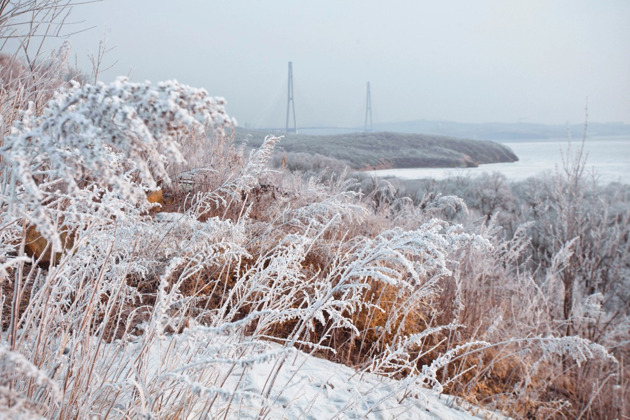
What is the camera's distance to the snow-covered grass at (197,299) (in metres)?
0.76

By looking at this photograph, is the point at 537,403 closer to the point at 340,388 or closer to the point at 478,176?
the point at 340,388

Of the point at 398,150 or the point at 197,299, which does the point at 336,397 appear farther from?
the point at 398,150

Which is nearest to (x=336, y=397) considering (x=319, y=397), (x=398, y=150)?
(x=319, y=397)

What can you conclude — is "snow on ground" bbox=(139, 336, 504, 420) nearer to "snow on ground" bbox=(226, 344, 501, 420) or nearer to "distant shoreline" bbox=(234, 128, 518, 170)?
"snow on ground" bbox=(226, 344, 501, 420)

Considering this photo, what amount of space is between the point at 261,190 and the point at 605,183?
14781mm

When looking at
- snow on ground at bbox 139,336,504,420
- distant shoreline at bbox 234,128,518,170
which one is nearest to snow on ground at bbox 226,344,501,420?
snow on ground at bbox 139,336,504,420

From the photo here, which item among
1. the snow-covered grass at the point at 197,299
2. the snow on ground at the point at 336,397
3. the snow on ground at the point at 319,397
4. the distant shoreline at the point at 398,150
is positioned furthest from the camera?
the distant shoreline at the point at 398,150

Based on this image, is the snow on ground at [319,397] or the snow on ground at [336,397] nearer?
the snow on ground at [319,397]

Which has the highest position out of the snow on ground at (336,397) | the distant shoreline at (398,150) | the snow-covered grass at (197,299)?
the distant shoreline at (398,150)

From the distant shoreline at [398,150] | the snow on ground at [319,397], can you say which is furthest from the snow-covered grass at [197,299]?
the distant shoreline at [398,150]

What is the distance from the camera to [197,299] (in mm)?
2363

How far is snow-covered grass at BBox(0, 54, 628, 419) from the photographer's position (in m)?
0.76

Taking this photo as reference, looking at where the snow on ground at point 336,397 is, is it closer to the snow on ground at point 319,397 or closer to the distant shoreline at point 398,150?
the snow on ground at point 319,397

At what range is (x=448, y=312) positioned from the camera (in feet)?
12.7
